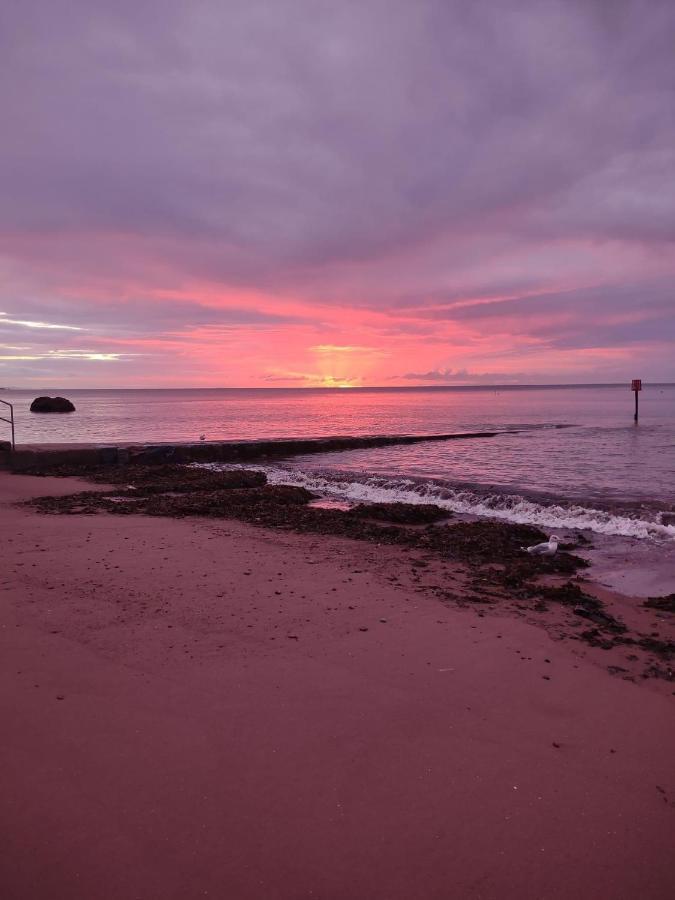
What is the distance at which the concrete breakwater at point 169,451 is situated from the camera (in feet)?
55.1

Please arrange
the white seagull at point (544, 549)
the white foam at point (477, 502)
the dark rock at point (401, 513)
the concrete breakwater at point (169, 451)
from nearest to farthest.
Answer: the white seagull at point (544, 549) < the white foam at point (477, 502) < the dark rock at point (401, 513) < the concrete breakwater at point (169, 451)

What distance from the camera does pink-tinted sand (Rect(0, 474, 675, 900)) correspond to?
2.32 m

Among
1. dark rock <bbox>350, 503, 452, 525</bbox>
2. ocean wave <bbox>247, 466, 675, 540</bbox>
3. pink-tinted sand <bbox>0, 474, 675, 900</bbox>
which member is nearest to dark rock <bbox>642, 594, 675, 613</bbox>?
pink-tinted sand <bbox>0, 474, 675, 900</bbox>

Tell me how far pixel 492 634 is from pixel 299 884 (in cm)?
304

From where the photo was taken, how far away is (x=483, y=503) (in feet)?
41.0

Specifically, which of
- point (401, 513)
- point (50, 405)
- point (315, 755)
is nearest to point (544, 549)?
point (401, 513)

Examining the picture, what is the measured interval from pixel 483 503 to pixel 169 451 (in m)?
12.3

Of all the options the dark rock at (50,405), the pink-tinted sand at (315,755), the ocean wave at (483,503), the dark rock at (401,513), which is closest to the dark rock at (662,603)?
the pink-tinted sand at (315,755)

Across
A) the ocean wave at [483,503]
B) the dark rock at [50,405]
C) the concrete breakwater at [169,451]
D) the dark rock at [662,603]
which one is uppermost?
the dark rock at [50,405]

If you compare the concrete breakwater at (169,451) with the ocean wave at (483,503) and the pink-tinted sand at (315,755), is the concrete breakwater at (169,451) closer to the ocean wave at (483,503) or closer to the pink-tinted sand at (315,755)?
the ocean wave at (483,503)

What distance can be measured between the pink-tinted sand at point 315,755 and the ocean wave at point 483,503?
5916 mm

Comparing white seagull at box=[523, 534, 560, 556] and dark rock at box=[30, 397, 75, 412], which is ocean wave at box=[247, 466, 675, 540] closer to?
white seagull at box=[523, 534, 560, 556]

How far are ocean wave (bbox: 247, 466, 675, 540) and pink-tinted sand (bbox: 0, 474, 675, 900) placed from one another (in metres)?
5.92

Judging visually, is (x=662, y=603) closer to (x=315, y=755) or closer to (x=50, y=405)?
(x=315, y=755)
